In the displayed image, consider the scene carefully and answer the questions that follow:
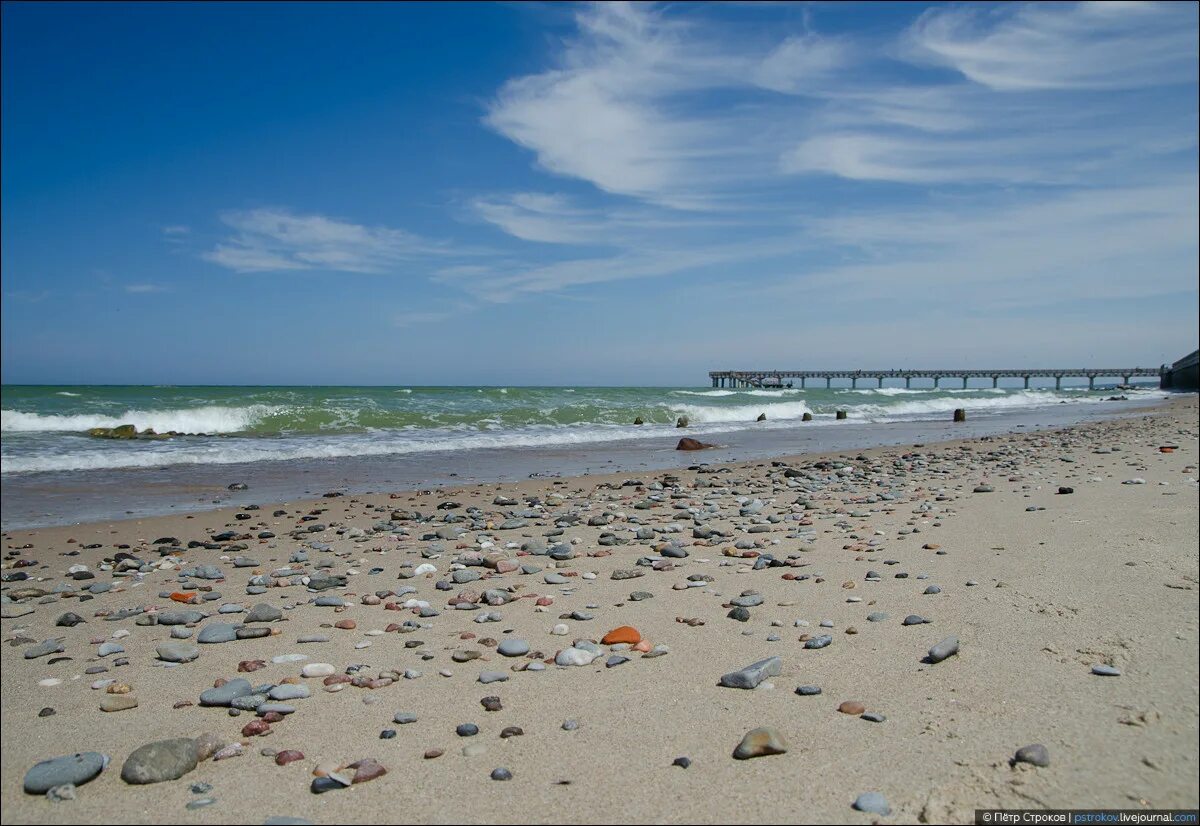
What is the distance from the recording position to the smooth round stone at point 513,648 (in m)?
3.75

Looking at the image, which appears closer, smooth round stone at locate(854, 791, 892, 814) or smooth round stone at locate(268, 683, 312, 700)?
smooth round stone at locate(854, 791, 892, 814)

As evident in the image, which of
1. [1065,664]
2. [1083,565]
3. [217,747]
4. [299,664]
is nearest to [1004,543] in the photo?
[1083,565]

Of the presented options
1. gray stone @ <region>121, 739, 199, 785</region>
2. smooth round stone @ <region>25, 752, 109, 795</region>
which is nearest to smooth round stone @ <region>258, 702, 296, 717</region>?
gray stone @ <region>121, 739, 199, 785</region>

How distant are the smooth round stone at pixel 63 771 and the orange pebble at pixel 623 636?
2.13 meters

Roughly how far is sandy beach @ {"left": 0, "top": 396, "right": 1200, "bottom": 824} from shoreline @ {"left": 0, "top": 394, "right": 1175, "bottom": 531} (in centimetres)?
301

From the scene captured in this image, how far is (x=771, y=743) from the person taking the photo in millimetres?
2461

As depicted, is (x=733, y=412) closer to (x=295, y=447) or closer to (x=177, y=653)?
(x=295, y=447)

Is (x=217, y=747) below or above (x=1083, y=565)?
below

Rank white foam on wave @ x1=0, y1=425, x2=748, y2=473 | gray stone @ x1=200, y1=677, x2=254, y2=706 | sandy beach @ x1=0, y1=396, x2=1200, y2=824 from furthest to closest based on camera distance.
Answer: white foam on wave @ x1=0, y1=425, x2=748, y2=473
gray stone @ x1=200, y1=677, x2=254, y2=706
sandy beach @ x1=0, y1=396, x2=1200, y2=824

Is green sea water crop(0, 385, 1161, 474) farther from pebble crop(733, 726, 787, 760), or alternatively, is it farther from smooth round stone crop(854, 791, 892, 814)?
smooth round stone crop(854, 791, 892, 814)

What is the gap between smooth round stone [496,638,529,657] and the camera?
3.75m

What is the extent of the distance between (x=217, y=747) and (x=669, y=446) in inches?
621

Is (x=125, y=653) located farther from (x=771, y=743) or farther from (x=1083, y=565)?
(x=1083, y=565)

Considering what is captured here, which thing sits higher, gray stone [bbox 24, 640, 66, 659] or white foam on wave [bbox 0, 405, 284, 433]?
white foam on wave [bbox 0, 405, 284, 433]
